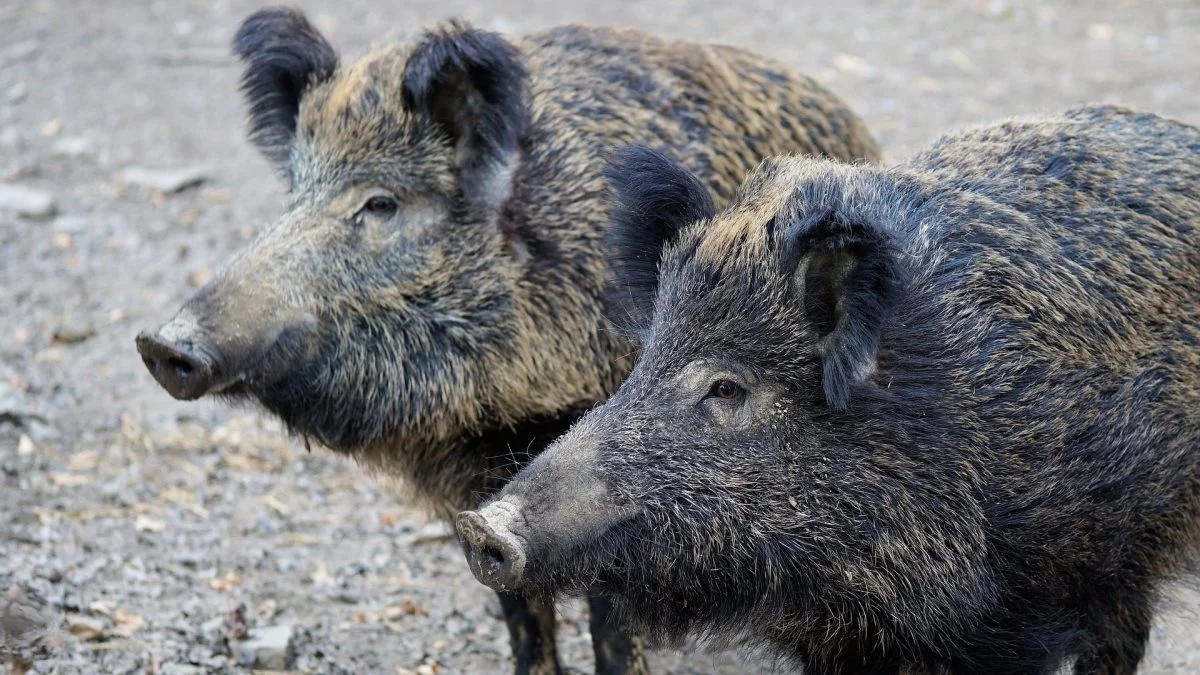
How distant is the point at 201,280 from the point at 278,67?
12.1 feet

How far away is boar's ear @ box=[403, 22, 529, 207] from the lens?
16.7ft

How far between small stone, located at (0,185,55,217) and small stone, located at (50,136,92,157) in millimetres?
886

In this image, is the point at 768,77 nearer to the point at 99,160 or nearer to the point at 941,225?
the point at 941,225

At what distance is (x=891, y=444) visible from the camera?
3879mm

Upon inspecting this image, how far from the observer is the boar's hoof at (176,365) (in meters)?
4.55

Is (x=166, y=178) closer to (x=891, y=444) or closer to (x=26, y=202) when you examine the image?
(x=26, y=202)

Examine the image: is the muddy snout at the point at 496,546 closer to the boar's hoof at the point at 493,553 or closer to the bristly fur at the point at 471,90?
the boar's hoof at the point at 493,553

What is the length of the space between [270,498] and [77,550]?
3.76 ft

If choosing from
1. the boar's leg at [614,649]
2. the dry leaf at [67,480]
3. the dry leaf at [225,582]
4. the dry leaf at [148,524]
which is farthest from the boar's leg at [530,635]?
the dry leaf at [67,480]

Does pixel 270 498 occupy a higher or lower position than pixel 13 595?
lower

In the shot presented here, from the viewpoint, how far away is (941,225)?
4172mm

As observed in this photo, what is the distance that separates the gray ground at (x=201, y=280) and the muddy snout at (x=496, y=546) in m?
2.10

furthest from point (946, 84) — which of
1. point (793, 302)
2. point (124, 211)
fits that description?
point (793, 302)

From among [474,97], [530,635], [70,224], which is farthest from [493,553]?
[70,224]
